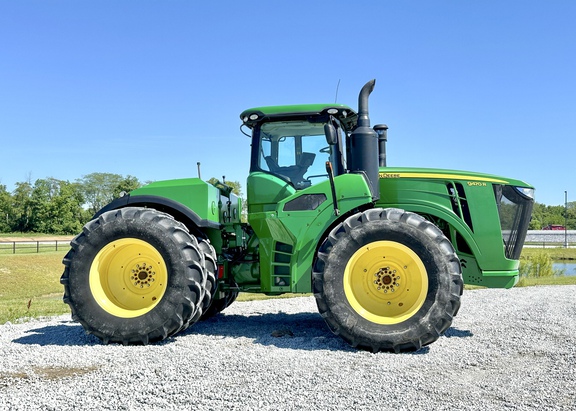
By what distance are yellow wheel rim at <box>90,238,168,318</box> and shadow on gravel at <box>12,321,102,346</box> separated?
51cm

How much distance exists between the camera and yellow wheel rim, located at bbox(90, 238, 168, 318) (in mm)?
5684

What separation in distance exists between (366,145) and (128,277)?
127 inches

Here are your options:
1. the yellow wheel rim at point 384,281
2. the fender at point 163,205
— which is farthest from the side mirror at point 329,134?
the fender at point 163,205

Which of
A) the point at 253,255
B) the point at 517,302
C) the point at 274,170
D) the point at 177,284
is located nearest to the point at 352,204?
the point at 274,170

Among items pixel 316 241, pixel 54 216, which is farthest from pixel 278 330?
pixel 54 216

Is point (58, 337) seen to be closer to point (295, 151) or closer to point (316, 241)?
point (316, 241)

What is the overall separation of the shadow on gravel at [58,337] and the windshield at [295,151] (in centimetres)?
295

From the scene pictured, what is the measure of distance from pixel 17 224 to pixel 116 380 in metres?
69.3

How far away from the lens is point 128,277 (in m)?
5.82

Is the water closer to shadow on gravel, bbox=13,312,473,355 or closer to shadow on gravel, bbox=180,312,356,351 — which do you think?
shadow on gravel, bbox=180,312,356,351

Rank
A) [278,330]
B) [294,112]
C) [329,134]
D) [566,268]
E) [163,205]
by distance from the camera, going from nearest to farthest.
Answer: [329,134] → [278,330] → [294,112] → [163,205] → [566,268]

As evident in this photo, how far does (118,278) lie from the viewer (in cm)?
585

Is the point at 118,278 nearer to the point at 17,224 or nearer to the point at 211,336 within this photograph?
the point at 211,336

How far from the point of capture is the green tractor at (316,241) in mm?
5172
